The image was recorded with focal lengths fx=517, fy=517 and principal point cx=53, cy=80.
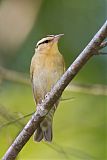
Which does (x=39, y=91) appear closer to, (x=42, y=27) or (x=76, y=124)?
(x=76, y=124)

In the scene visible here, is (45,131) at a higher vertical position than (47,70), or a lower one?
lower

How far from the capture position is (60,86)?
2.67m

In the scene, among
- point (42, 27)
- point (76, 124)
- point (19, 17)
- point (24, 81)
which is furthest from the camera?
point (42, 27)

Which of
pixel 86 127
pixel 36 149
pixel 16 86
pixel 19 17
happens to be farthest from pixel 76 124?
pixel 19 17

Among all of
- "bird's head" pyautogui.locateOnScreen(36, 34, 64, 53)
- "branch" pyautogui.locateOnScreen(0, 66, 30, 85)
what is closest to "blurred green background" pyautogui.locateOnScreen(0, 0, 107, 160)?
"branch" pyautogui.locateOnScreen(0, 66, 30, 85)

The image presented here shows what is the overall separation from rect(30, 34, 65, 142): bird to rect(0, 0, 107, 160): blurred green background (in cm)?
44

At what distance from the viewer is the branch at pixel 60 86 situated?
8.28ft

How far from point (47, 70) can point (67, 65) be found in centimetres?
135

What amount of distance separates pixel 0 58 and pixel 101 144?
1419 millimetres

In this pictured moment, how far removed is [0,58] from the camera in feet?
17.6

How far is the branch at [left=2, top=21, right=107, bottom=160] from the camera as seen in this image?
2523 mm

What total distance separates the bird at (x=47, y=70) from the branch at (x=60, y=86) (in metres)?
0.93

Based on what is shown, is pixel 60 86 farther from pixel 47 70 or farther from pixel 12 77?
pixel 12 77

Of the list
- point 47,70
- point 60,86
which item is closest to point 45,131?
point 47,70
